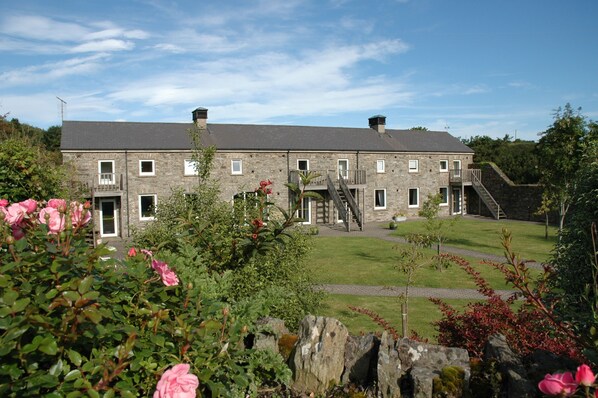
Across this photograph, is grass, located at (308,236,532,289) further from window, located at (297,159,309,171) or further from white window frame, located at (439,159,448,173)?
white window frame, located at (439,159,448,173)

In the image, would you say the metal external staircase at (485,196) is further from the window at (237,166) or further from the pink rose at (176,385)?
the pink rose at (176,385)

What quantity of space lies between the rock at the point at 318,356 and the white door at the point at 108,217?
26946mm

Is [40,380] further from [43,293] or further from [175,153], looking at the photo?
[175,153]

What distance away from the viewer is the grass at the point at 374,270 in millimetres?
15078

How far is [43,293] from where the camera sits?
2182 millimetres

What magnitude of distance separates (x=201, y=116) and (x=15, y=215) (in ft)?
100

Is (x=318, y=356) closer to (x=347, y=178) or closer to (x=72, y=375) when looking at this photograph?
(x=72, y=375)

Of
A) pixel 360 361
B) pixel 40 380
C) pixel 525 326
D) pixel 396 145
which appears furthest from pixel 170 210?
pixel 396 145

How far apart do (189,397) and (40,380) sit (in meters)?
0.62

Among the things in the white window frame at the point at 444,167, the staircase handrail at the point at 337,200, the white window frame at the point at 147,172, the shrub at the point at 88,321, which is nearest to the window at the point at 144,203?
the white window frame at the point at 147,172

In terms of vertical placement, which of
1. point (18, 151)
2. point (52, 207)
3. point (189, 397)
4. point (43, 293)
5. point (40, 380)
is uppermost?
point (18, 151)

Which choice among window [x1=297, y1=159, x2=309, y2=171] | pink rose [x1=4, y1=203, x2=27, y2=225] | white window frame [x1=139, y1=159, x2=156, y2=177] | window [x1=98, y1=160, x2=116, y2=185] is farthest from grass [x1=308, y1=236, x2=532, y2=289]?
window [x1=98, y1=160, x2=116, y2=185]

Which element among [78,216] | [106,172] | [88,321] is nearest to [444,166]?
[106,172]

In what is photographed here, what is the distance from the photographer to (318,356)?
4215mm
